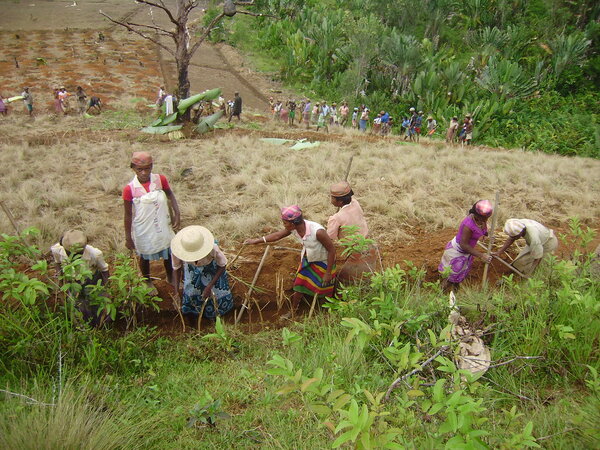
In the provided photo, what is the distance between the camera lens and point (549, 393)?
2457mm

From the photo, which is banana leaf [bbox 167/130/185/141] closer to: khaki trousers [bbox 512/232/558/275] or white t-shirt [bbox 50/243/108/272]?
white t-shirt [bbox 50/243/108/272]

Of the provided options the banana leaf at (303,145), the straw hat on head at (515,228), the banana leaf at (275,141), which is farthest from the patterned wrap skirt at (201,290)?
the banana leaf at (275,141)

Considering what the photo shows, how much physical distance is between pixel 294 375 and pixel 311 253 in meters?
1.64

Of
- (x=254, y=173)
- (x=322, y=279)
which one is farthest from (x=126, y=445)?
(x=254, y=173)

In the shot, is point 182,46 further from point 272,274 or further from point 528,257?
point 528,257

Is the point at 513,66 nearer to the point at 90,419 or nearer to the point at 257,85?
the point at 257,85

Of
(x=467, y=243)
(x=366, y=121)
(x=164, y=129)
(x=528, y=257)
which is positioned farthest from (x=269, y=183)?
(x=366, y=121)

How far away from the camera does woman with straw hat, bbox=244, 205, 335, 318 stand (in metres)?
Answer: 3.49

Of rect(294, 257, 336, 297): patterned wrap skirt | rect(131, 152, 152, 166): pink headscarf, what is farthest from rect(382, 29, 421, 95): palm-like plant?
rect(131, 152, 152, 166): pink headscarf

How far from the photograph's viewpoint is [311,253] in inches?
144

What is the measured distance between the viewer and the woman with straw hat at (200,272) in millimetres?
3348

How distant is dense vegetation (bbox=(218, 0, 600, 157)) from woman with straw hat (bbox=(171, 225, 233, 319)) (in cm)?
1486

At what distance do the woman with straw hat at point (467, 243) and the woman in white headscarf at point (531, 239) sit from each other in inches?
12.8

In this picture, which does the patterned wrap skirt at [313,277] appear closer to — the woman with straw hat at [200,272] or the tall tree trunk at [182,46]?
the woman with straw hat at [200,272]
